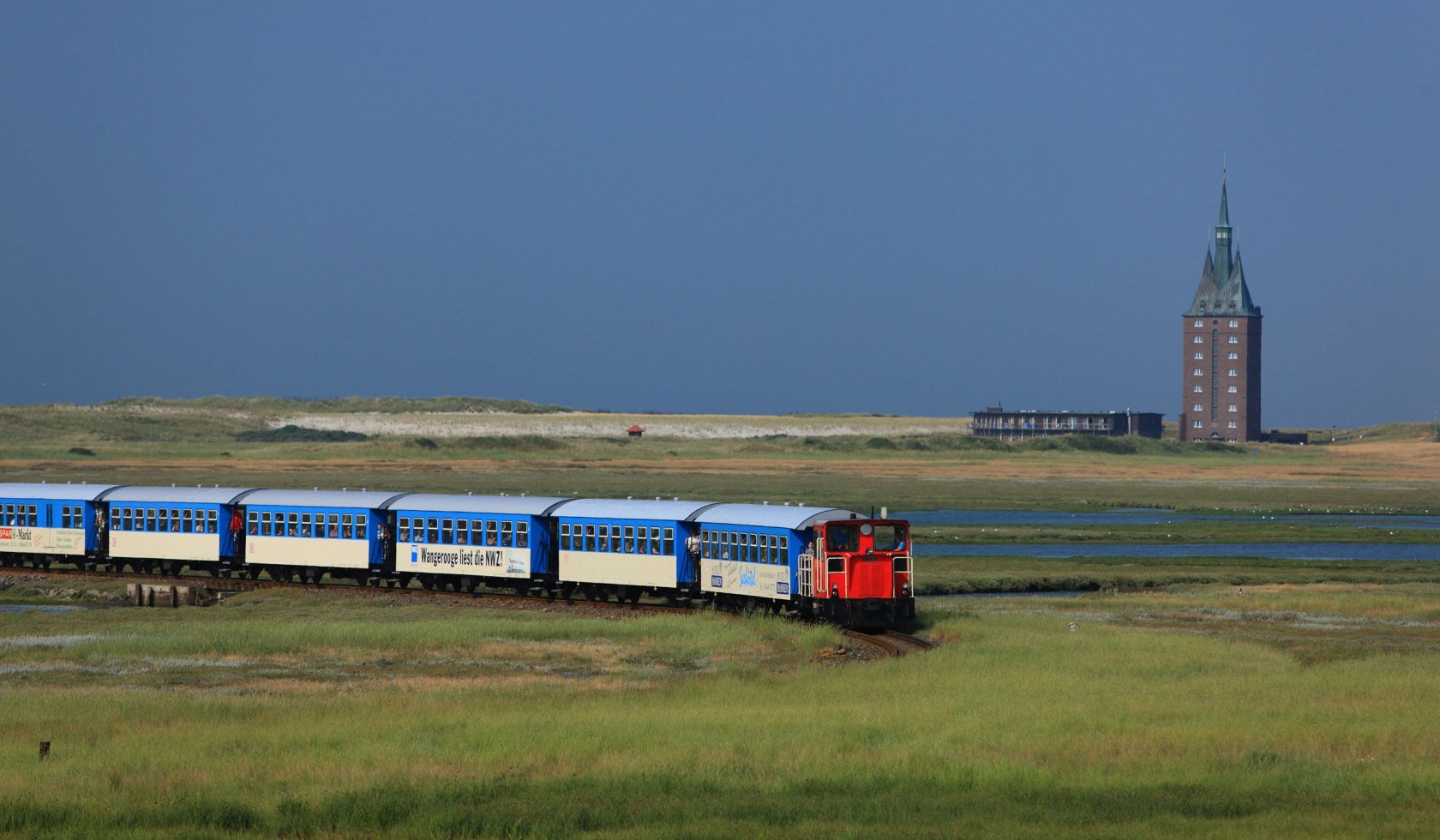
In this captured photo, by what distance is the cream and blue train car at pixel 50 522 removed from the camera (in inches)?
2395

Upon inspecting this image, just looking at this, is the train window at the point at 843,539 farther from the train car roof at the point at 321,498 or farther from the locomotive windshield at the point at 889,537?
the train car roof at the point at 321,498

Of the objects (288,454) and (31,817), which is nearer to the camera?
(31,817)

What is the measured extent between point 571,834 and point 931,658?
1683 centimetres

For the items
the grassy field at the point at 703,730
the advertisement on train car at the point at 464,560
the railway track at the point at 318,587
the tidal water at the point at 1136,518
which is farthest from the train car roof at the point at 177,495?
the tidal water at the point at 1136,518

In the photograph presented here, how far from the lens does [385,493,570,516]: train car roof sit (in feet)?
165

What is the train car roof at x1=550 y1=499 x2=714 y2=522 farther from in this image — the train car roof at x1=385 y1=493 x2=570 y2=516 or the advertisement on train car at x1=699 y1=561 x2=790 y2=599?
the advertisement on train car at x1=699 y1=561 x2=790 y2=599

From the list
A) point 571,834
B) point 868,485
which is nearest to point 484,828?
point 571,834

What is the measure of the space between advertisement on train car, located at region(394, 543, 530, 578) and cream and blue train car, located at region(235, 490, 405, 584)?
1.27 meters

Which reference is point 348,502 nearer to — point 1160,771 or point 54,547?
point 54,547

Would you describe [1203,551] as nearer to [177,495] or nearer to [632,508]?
[632,508]

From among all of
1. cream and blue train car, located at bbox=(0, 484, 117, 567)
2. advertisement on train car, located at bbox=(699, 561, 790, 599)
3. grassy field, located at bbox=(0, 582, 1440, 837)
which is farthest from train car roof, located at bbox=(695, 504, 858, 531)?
cream and blue train car, located at bbox=(0, 484, 117, 567)

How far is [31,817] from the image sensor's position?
65.0 feet

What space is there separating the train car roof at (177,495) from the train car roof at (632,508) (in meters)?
14.5

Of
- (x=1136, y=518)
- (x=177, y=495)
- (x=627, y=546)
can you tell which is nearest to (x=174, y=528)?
(x=177, y=495)
